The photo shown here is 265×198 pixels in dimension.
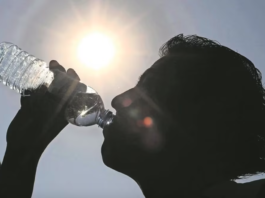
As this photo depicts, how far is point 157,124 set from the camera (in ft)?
5.57

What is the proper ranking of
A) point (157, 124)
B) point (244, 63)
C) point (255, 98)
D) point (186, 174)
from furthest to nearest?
point (244, 63)
point (255, 98)
point (157, 124)
point (186, 174)

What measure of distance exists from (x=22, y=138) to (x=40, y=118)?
0.18 m

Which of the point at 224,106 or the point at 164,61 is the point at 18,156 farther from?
the point at 224,106

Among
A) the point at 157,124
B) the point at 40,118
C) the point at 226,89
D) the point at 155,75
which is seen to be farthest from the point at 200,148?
the point at 40,118

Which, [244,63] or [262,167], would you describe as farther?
[244,63]

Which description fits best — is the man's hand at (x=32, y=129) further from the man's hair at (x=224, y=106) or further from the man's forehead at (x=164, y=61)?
the man's hair at (x=224, y=106)

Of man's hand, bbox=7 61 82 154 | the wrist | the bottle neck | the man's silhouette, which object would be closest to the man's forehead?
the man's silhouette

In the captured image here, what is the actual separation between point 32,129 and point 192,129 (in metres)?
1.08

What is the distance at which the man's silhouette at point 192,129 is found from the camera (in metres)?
1.60

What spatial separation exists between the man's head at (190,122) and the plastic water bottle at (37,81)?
59 cm

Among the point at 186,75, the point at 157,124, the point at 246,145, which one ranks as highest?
the point at 186,75

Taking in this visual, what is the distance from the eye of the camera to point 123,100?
1827 millimetres

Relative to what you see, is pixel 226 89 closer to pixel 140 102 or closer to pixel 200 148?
pixel 200 148

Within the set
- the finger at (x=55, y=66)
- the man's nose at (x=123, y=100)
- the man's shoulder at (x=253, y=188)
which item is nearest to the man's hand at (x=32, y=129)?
the finger at (x=55, y=66)
